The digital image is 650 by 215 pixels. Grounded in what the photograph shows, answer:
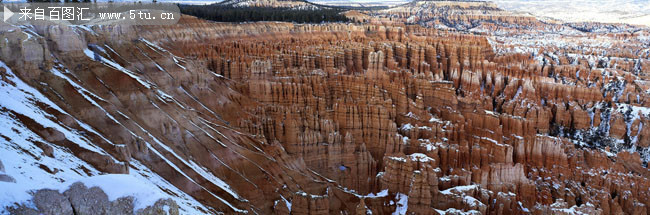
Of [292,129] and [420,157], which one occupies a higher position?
[292,129]

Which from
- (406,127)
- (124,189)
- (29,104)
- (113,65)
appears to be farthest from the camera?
(406,127)

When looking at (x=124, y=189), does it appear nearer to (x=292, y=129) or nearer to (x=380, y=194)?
(x=380, y=194)

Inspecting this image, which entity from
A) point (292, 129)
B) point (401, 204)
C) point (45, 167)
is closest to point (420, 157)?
point (401, 204)

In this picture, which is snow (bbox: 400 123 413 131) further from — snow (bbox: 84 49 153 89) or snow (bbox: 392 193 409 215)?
snow (bbox: 84 49 153 89)

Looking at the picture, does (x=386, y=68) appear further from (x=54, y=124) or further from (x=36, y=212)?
(x=36, y=212)

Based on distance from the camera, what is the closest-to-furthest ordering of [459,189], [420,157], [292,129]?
[459,189] < [420,157] < [292,129]

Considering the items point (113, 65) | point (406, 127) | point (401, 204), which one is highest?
point (113, 65)

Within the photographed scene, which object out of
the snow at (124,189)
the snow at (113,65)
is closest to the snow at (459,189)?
the snow at (113,65)

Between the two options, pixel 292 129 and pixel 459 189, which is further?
pixel 292 129

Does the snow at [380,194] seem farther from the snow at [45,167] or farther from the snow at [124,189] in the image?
the snow at [124,189]
